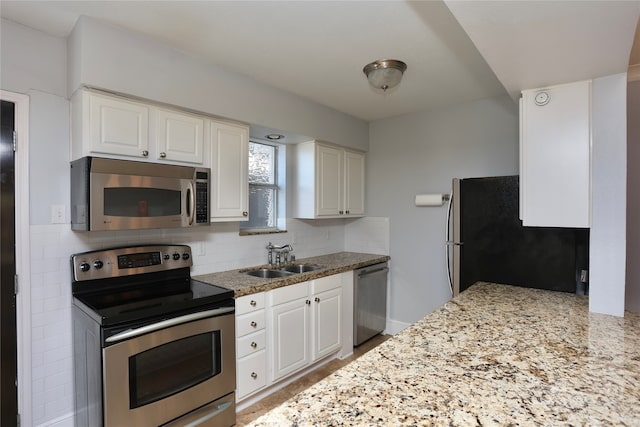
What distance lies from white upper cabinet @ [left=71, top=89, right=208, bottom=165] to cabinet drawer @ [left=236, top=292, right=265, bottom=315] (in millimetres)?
1004

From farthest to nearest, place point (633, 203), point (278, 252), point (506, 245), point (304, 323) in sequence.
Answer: point (278, 252) → point (304, 323) → point (506, 245) → point (633, 203)

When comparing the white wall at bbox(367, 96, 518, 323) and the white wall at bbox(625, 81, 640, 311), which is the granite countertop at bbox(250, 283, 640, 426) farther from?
the white wall at bbox(367, 96, 518, 323)

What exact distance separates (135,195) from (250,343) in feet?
4.05

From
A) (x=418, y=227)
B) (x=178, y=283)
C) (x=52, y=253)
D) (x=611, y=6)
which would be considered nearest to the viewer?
(x=611, y=6)

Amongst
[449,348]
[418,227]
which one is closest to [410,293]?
[418,227]

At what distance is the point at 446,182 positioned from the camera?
11.1 feet

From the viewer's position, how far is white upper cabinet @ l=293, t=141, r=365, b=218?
333cm

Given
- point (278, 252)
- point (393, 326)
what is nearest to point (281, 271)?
point (278, 252)

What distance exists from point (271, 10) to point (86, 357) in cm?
209

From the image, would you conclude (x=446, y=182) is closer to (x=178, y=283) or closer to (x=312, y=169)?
(x=312, y=169)

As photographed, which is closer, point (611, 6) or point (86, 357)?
point (611, 6)

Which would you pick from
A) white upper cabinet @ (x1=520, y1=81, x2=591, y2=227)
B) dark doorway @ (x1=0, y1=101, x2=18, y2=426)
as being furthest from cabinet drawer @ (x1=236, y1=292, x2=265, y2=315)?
white upper cabinet @ (x1=520, y1=81, x2=591, y2=227)

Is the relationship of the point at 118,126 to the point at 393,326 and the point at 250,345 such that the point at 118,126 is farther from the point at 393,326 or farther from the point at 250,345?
the point at 393,326

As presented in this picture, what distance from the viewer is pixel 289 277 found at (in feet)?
8.56
